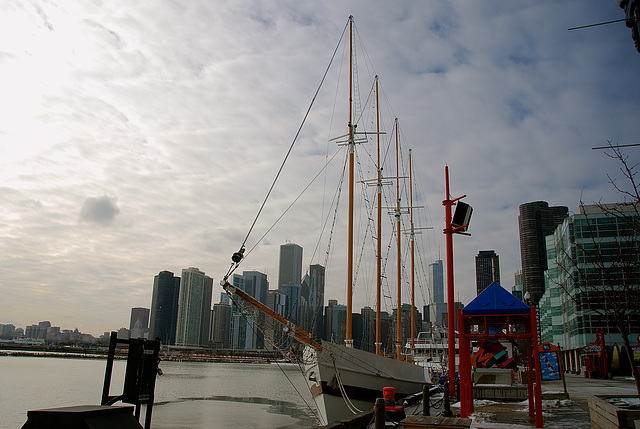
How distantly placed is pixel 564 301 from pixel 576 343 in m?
6.88

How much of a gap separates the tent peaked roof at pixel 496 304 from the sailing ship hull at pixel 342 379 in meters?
8.47

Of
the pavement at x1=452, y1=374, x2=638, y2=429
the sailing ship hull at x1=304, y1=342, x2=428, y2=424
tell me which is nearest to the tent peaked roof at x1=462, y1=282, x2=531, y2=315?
the pavement at x1=452, y1=374, x2=638, y2=429

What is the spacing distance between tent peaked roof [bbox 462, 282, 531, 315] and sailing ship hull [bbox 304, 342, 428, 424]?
27.8ft

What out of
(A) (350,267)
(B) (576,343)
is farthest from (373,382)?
(B) (576,343)

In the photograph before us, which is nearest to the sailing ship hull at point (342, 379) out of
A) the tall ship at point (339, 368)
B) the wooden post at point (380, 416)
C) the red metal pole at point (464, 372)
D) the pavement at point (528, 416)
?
the tall ship at point (339, 368)

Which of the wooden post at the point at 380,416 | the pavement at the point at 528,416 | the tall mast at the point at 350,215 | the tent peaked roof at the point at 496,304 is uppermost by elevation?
the tall mast at the point at 350,215

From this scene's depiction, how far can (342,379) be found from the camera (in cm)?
2230

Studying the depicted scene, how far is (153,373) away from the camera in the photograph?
983 centimetres

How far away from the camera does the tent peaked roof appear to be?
1412cm

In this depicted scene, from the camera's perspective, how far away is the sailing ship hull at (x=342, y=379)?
2148cm

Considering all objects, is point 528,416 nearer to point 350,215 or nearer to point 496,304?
point 496,304

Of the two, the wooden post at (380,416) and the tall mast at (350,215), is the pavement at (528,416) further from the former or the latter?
the tall mast at (350,215)

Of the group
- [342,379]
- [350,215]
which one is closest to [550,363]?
[342,379]

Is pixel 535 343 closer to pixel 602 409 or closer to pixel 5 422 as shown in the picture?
pixel 602 409
